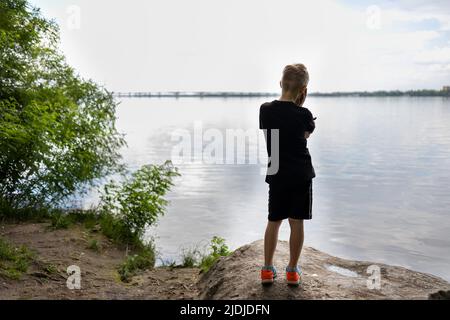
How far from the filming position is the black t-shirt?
5238mm

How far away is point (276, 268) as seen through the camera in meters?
6.07

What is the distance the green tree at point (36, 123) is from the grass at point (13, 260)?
2.29 metres

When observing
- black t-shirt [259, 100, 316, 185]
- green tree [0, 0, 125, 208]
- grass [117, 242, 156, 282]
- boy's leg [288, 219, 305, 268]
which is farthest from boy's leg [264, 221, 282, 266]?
green tree [0, 0, 125, 208]

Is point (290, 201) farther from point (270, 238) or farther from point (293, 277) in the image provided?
point (293, 277)

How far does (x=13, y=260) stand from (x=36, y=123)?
3.52 meters

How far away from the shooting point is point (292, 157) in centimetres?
527

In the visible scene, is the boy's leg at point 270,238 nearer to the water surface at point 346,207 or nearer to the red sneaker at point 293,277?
the red sneaker at point 293,277

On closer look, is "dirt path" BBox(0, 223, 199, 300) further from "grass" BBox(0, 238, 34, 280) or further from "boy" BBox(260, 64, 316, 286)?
"boy" BBox(260, 64, 316, 286)

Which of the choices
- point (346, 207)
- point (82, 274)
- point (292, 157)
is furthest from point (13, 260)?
point (346, 207)

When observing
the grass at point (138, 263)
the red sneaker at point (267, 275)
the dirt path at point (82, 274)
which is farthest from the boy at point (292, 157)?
the grass at point (138, 263)

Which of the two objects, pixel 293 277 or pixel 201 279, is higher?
pixel 293 277

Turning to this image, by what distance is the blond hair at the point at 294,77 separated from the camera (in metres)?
5.29

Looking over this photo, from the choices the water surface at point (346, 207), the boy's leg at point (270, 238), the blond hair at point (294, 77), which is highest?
the blond hair at point (294, 77)

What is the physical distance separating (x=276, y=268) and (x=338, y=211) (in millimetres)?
15891
